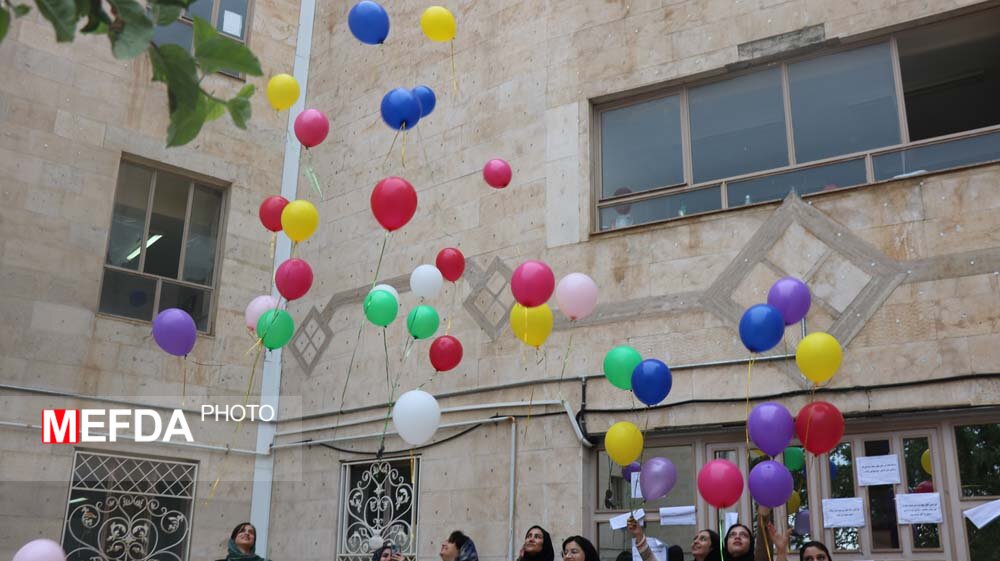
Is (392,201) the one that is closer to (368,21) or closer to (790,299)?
(368,21)

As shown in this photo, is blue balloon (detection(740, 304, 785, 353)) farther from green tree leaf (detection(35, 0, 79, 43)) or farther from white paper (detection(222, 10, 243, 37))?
white paper (detection(222, 10, 243, 37))

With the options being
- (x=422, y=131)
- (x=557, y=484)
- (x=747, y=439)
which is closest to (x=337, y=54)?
(x=422, y=131)

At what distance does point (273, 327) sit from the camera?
7.63 m

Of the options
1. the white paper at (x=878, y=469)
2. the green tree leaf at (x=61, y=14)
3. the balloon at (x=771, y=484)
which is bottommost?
the balloon at (x=771, y=484)

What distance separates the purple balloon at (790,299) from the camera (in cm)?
604

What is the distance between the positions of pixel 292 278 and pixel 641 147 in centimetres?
311

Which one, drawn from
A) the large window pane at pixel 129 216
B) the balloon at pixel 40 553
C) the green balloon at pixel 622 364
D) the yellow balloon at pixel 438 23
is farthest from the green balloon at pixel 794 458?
the large window pane at pixel 129 216

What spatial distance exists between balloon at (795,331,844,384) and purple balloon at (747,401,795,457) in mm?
325

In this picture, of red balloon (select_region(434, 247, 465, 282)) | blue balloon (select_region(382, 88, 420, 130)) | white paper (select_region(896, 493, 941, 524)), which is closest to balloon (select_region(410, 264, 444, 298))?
red balloon (select_region(434, 247, 465, 282))

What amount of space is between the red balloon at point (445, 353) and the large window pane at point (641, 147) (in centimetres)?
187

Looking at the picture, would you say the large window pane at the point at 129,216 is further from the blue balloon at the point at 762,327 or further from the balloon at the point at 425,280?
the blue balloon at the point at 762,327

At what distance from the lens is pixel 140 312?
30.3 feet

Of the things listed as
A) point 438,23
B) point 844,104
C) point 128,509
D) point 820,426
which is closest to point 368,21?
point 438,23

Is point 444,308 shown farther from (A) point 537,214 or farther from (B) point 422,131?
(B) point 422,131
